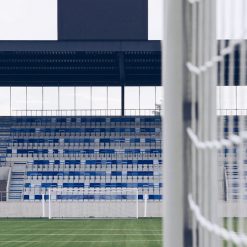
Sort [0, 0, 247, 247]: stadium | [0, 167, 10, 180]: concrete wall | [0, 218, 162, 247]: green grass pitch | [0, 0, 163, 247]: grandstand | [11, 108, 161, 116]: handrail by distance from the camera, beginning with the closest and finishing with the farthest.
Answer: [0, 218, 162, 247]: green grass pitch < [0, 0, 247, 247]: stadium < [0, 0, 163, 247]: grandstand < [0, 167, 10, 180]: concrete wall < [11, 108, 161, 116]: handrail

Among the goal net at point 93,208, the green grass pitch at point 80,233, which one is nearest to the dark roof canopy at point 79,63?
the goal net at point 93,208

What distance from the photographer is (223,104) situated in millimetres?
2463

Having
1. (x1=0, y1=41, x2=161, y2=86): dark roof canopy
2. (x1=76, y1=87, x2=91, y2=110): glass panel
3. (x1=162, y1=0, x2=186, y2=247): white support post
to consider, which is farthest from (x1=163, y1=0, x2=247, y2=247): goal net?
(x1=76, y1=87, x2=91, y2=110): glass panel

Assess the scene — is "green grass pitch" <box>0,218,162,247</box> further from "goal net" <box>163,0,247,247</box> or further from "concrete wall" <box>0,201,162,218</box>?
"goal net" <box>163,0,247,247</box>

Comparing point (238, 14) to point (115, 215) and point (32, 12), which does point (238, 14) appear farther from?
point (32, 12)

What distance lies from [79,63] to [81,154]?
12.7 feet

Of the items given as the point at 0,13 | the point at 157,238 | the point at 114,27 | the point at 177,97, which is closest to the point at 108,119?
the point at 114,27

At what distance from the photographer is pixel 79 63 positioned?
26062mm

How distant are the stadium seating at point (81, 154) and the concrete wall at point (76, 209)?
1982 mm

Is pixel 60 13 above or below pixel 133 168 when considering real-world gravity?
above

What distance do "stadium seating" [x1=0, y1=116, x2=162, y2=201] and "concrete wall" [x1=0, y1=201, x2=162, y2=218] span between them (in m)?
1.98

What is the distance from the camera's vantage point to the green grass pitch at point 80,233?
49.1ft

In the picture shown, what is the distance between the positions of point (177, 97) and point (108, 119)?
86.2 feet

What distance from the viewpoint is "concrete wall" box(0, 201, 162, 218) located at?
78.3ft
